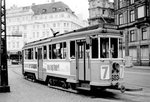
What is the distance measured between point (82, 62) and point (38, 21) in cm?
7386

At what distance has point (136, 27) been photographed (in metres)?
42.3

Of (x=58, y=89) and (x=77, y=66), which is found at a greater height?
(x=77, y=66)

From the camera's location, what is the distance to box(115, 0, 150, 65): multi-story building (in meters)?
39.8

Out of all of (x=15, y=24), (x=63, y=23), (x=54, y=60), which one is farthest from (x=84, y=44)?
(x=15, y=24)

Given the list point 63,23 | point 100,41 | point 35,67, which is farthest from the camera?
point 63,23

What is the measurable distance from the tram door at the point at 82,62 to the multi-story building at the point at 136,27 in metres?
27.9

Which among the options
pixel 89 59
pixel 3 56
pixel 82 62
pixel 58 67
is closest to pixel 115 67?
pixel 89 59

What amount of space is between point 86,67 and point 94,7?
58.6 metres

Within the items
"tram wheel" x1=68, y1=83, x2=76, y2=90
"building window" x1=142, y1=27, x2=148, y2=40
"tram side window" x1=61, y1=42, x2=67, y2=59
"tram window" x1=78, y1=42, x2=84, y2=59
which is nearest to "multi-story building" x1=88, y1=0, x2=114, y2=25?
"building window" x1=142, y1=27, x2=148, y2=40

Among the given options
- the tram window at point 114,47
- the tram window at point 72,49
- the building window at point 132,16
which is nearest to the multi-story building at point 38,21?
the building window at point 132,16

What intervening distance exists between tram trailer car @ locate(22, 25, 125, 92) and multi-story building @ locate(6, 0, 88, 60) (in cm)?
6680

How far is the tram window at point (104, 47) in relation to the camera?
12086 millimetres

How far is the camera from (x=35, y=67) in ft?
61.3

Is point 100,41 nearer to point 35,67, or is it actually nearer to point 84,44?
Result: point 84,44
